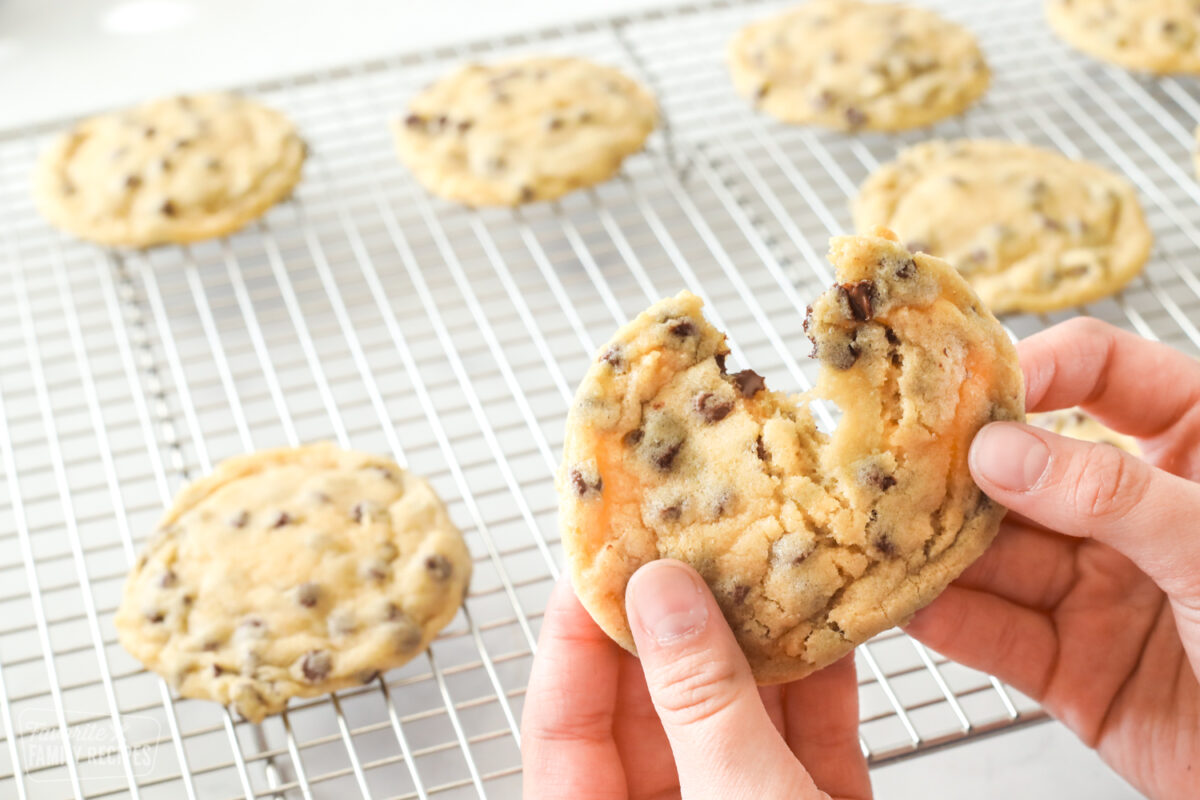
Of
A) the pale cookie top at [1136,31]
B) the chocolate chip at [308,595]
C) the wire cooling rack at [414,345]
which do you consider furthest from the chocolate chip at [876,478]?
the pale cookie top at [1136,31]

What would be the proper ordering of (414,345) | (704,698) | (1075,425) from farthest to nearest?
(414,345) → (1075,425) → (704,698)

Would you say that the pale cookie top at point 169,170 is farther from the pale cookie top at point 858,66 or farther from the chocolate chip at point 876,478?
the chocolate chip at point 876,478

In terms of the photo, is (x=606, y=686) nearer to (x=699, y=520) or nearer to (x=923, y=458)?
(x=699, y=520)

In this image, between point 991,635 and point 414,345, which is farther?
point 414,345

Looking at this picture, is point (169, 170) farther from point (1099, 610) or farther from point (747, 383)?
point (1099, 610)

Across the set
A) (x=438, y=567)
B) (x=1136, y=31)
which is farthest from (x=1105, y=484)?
(x=1136, y=31)

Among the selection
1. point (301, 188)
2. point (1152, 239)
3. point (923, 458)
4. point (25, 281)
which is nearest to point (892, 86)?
point (1152, 239)

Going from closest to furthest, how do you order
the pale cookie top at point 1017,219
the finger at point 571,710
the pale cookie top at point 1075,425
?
1. the finger at point 571,710
2. the pale cookie top at point 1075,425
3. the pale cookie top at point 1017,219

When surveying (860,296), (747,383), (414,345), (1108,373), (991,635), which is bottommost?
(414,345)
